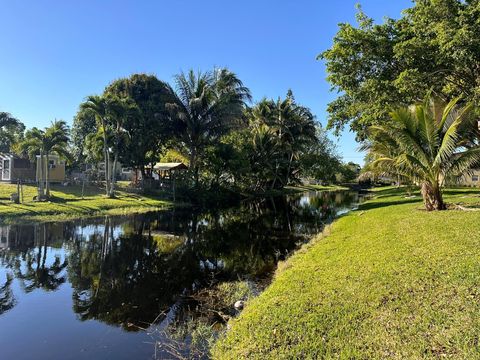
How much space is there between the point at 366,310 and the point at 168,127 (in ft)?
95.5

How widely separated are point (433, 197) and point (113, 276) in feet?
39.5

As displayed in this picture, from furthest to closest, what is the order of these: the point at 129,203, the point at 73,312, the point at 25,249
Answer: the point at 129,203
the point at 25,249
the point at 73,312

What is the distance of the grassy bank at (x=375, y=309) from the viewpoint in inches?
166

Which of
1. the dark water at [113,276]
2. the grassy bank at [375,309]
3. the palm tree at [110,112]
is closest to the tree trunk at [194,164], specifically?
the palm tree at [110,112]

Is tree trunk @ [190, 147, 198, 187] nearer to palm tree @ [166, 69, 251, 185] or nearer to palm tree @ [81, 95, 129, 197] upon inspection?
palm tree @ [166, 69, 251, 185]

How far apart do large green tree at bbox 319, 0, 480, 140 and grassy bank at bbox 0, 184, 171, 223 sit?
14.6 m

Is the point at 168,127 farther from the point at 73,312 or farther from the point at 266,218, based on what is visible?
the point at 73,312

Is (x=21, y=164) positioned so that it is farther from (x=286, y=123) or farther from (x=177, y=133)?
(x=286, y=123)

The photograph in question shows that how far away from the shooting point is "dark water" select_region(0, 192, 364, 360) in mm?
5750

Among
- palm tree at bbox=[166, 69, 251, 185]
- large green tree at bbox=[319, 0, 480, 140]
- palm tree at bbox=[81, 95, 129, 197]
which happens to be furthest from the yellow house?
large green tree at bbox=[319, 0, 480, 140]

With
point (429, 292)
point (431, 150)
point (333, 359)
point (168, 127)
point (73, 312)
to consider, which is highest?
point (168, 127)

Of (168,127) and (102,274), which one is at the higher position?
(168,127)

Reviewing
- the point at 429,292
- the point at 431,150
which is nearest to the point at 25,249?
the point at 429,292

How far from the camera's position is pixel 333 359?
4.13m
